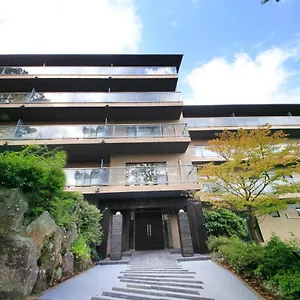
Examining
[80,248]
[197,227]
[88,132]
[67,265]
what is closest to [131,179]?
[80,248]

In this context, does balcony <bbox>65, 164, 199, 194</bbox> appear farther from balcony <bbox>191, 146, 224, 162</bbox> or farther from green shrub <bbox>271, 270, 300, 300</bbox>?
green shrub <bbox>271, 270, 300, 300</bbox>

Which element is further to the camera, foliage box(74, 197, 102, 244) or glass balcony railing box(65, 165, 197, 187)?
glass balcony railing box(65, 165, 197, 187)

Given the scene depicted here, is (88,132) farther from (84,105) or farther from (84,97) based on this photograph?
(84,97)

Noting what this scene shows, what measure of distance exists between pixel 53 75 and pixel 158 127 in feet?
31.6

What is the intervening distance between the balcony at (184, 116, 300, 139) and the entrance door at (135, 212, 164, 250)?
25.6ft

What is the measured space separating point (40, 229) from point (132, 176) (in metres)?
5.74

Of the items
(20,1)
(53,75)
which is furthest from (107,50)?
(20,1)

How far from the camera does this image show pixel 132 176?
9.60 metres

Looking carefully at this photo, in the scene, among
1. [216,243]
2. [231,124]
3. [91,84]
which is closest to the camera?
[216,243]

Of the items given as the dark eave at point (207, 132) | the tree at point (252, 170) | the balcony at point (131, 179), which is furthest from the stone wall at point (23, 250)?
the dark eave at point (207, 132)

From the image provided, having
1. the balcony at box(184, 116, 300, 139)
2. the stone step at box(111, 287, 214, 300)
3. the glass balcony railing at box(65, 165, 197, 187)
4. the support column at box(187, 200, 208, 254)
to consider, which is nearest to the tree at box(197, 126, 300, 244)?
the support column at box(187, 200, 208, 254)

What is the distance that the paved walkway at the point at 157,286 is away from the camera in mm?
3963

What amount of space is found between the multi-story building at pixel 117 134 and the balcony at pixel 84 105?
71 mm

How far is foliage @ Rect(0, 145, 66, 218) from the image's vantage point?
3.94 m
